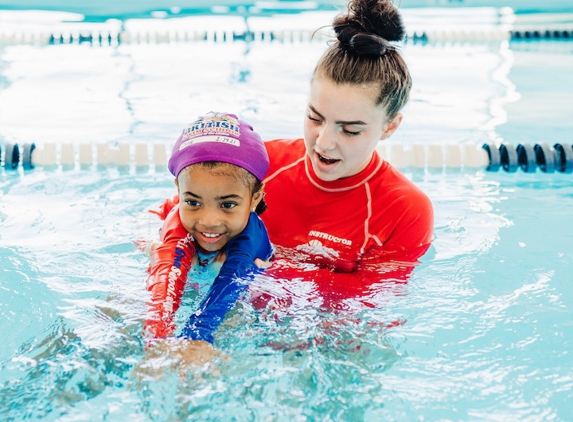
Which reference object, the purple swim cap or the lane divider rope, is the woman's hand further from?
the lane divider rope

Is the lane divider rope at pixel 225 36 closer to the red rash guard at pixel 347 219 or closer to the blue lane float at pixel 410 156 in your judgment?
the blue lane float at pixel 410 156

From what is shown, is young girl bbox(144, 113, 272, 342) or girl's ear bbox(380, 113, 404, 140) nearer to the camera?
young girl bbox(144, 113, 272, 342)

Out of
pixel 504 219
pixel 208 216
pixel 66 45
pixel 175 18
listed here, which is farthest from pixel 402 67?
pixel 175 18

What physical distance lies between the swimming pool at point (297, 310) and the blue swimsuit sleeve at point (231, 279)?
9cm

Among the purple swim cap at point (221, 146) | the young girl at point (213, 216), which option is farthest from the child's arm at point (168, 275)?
the purple swim cap at point (221, 146)

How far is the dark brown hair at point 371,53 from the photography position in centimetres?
285

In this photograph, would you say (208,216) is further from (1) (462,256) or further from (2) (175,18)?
(2) (175,18)

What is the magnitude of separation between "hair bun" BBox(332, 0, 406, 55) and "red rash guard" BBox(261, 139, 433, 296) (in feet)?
1.75

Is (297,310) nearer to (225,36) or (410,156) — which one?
(410,156)

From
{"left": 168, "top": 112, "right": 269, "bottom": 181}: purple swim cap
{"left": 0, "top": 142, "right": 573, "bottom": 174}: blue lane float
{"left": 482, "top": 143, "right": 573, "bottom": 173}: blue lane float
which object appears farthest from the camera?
{"left": 482, "top": 143, "right": 573, "bottom": 173}: blue lane float

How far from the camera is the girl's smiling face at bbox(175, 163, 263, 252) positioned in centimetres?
271

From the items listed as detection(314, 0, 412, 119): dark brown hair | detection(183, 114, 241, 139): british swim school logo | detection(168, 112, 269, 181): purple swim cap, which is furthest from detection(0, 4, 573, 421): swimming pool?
detection(314, 0, 412, 119): dark brown hair

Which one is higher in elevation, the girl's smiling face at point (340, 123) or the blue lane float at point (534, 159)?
the girl's smiling face at point (340, 123)

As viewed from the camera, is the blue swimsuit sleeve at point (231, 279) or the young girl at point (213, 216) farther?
the young girl at point (213, 216)
